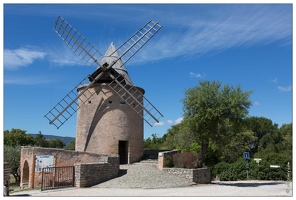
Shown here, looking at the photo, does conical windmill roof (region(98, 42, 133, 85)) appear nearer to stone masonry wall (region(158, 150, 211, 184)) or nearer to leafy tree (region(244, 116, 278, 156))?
stone masonry wall (region(158, 150, 211, 184))

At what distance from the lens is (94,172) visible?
1556 centimetres

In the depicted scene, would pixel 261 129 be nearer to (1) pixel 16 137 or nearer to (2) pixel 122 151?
(2) pixel 122 151

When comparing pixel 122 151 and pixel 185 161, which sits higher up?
pixel 122 151

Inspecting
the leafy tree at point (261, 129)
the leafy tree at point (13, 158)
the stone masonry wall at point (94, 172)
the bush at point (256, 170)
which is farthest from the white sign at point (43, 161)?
the leafy tree at point (261, 129)

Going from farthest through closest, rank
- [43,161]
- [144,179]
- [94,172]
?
[43,161] → [144,179] → [94,172]

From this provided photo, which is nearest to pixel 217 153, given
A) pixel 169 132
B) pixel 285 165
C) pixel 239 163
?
pixel 239 163

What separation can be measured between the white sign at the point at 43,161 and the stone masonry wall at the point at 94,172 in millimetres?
3345

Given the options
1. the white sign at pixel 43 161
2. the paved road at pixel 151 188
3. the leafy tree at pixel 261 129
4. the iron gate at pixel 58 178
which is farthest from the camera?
the leafy tree at pixel 261 129

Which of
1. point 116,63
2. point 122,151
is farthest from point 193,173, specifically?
point 116,63

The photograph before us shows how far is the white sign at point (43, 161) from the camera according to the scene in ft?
58.2

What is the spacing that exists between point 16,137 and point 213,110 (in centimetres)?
4286

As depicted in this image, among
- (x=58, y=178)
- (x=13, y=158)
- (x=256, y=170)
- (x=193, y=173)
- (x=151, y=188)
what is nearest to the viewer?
(x=151, y=188)

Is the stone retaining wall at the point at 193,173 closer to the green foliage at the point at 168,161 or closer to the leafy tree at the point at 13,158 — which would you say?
the green foliage at the point at 168,161

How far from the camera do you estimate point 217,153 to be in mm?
32406
